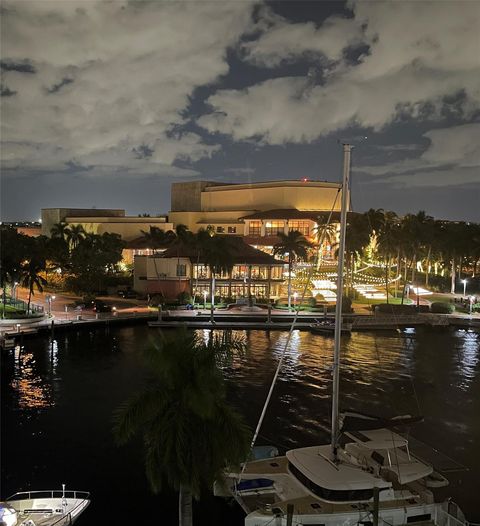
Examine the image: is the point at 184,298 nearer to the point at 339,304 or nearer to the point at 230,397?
the point at 230,397

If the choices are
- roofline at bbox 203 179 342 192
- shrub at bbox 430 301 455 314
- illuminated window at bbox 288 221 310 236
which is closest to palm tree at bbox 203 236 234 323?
shrub at bbox 430 301 455 314

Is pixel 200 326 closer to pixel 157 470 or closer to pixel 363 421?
pixel 363 421

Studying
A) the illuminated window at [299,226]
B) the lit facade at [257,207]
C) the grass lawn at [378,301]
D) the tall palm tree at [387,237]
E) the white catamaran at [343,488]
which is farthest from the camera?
the lit facade at [257,207]

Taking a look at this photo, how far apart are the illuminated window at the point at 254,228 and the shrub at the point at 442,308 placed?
1742 inches

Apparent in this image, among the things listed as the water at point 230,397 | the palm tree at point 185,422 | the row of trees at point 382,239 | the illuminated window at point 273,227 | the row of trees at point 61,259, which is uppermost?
the illuminated window at point 273,227

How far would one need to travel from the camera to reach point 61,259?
95750mm

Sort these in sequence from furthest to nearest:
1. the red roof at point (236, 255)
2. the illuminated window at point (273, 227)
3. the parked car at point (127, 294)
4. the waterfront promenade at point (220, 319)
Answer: the illuminated window at point (273, 227) → the parked car at point (127, 294) → the red roof at point (236, 255) → the waterfront promenade at point (220, 319)

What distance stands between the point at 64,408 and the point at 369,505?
928 inches

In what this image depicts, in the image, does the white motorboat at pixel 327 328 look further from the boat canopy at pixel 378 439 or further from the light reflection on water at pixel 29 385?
the boat canopy at pixel 378 439

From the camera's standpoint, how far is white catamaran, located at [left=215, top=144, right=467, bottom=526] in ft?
63.9

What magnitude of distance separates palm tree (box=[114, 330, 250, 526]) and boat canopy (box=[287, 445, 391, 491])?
21.9 ft

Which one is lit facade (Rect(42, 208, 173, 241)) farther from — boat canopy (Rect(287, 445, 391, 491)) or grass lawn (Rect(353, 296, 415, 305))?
boat canopy (Rect(287, 445, 391, 491))

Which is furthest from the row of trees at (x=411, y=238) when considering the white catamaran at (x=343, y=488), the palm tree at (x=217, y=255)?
the white catamaran at (x=343, y=488)

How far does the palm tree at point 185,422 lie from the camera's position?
48.0 feet
